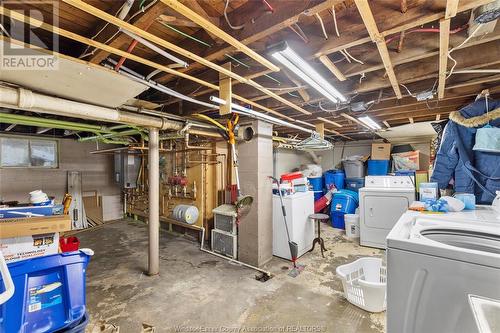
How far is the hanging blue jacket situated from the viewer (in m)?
2.27

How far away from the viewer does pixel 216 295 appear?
2.62 meters

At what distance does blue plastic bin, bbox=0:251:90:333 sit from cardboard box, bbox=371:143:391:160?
649 cm

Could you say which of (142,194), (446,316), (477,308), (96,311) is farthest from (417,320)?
(142,194)

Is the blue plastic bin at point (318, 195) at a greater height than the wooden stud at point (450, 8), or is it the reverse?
the wooden stud at point (450, 8)

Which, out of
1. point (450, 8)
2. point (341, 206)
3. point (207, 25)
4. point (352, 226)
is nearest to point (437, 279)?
point (450, 8)

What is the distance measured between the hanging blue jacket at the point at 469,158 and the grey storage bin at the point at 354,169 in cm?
373

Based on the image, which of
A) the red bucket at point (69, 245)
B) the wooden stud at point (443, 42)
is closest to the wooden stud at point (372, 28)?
the wooden stud at point (443, 42)

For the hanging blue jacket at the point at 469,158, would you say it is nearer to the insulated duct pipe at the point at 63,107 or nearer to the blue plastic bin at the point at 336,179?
the insulated duct pipe at the point at 63,107

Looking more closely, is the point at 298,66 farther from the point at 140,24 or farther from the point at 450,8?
the point at 140,24

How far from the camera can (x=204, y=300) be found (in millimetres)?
2531

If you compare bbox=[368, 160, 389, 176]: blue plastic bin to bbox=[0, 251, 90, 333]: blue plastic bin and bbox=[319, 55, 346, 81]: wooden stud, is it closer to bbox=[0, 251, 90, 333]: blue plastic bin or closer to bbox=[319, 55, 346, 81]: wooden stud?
bbox=[319, 55, 346, 81]: wooden stud

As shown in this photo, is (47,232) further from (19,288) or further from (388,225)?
(388,225)

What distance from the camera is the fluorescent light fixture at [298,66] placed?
5.09ft

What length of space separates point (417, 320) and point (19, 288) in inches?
93.7
